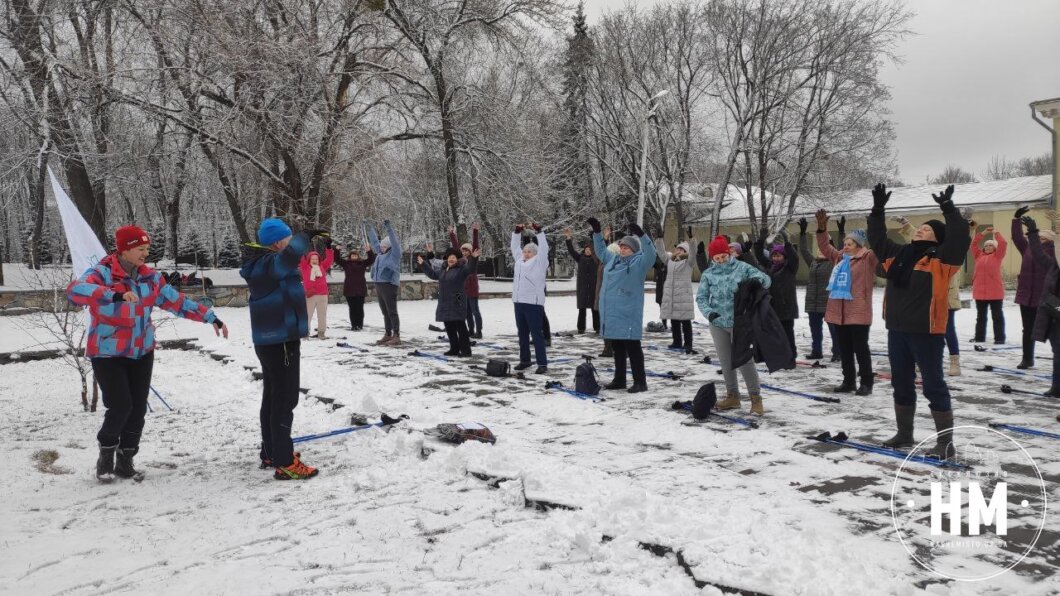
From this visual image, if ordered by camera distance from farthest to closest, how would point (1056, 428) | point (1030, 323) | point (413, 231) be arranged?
1. point (413, 231)
2. point (1030, 323)
3. point (1056, 428)

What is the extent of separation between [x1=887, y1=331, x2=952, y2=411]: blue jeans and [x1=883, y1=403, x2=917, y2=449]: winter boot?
0.05 m

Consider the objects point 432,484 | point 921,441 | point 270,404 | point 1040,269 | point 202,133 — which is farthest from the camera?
point 202,133

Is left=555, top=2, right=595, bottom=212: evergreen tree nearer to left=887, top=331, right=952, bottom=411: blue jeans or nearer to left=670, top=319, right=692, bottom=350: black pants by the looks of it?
left=670, top=319, right=692, bottom=350: black pants

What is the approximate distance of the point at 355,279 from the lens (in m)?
13.4

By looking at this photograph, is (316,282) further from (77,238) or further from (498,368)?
(77,238)

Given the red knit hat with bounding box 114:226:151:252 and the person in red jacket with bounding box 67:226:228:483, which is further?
the red knit hat with bounding box 114:226:151:252

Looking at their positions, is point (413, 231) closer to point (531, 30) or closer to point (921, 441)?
point (531, 30)

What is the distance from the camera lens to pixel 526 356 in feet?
30.0

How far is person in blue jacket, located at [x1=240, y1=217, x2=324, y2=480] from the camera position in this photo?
183 inches

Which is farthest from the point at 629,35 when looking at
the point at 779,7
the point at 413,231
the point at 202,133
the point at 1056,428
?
the point at 1056,428

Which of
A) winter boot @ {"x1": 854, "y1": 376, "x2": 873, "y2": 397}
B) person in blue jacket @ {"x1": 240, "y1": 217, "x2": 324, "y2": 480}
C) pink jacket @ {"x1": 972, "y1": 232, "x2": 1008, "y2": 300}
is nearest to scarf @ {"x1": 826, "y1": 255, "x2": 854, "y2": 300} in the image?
winter boot @ {"x1": 854, "y1": 376, "x2": 873, "y2": 397}

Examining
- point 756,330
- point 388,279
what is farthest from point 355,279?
point 756,330

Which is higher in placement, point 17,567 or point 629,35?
point 629,35

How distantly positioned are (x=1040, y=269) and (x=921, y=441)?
4310 millimetres
